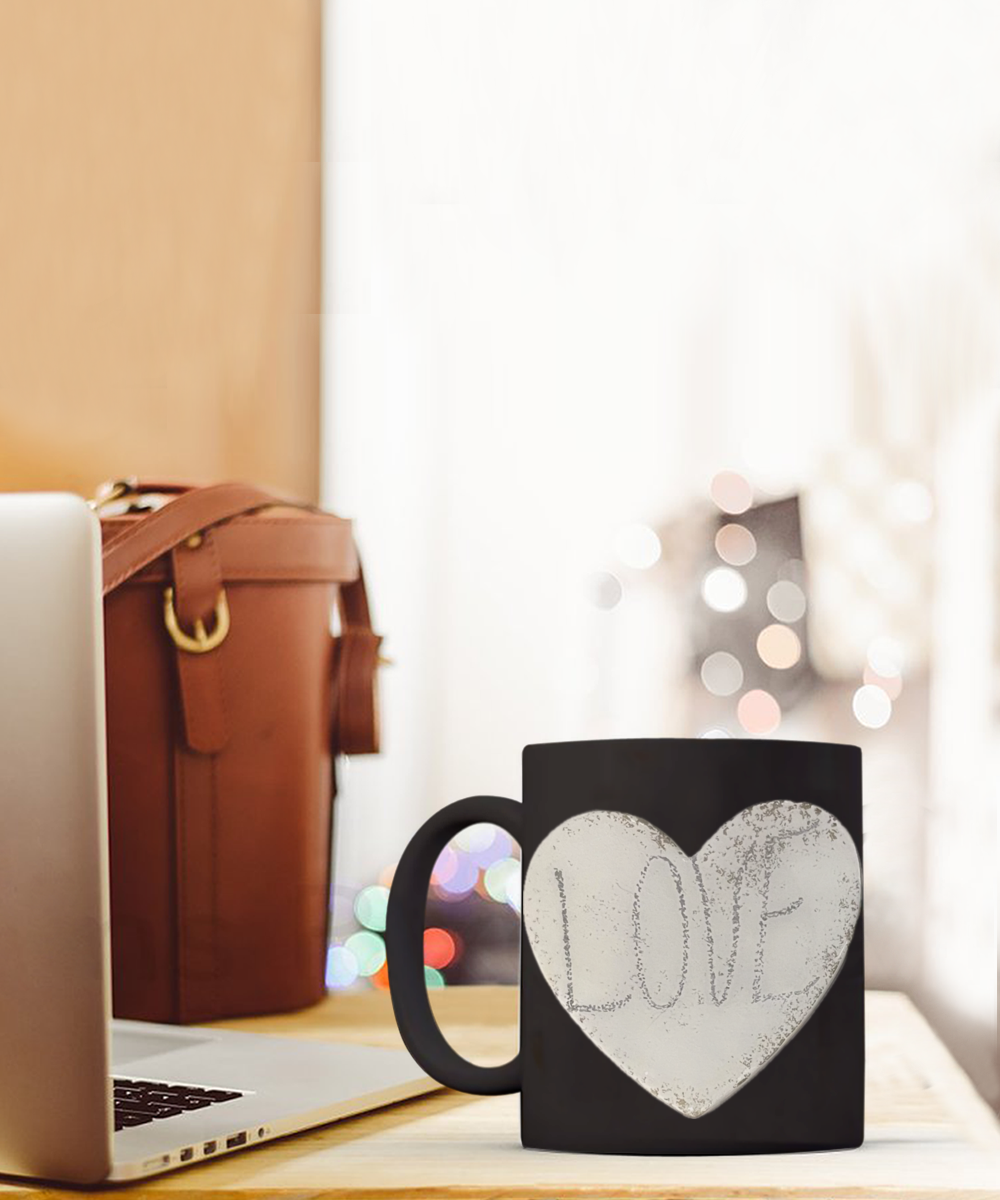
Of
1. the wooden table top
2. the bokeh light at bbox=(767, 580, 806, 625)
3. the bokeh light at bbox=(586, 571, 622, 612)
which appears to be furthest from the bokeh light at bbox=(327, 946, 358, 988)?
the wooden table top

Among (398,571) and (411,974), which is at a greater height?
(398,571)

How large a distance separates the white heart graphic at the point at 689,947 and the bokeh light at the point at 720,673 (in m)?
1.08

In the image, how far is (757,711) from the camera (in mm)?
1549

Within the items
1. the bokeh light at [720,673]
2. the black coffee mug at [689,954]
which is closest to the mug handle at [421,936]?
the black coffee mug at [689,954]

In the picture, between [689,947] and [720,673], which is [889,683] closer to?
[720,673]

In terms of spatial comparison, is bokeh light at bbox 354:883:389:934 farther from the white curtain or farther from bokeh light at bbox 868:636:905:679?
bokeh light at bbox 868:636:905:679

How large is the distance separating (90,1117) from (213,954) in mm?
381

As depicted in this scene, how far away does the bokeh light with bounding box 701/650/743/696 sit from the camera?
154 cm

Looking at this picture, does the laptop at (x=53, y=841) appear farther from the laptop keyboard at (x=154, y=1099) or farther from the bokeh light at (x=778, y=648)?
the bokeh light at (x=778, y=648)

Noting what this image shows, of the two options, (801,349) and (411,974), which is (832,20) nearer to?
(801,349)

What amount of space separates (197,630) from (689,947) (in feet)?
1.33

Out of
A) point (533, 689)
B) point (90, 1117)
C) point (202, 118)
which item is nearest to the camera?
point (90, 1117)

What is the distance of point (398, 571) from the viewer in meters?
1.51

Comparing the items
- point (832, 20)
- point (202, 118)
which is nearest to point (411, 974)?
point (202, 118)
